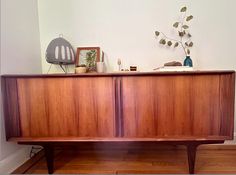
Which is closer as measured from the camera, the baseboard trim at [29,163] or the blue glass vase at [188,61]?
the baseboard trim at [29,163]

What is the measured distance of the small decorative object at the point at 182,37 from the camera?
188cm

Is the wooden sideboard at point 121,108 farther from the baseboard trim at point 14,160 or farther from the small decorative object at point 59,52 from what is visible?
the small decorative object at point 59,52

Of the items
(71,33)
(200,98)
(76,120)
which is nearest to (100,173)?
(76,120)

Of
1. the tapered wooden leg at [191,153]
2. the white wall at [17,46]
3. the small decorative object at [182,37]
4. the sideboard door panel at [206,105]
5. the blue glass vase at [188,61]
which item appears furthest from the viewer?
the small decorative object at [182,37]

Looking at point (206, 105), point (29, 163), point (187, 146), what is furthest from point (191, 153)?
point (29, 163)

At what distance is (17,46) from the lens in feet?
5.53

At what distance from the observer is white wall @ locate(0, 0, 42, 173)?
153 centimetres

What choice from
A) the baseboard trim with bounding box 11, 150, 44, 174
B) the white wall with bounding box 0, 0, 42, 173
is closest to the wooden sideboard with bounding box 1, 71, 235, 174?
the white wall with bounding box 0, 0, 42, 173

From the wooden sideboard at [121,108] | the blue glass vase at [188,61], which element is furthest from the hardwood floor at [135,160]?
the blue glass vase at [188,61]

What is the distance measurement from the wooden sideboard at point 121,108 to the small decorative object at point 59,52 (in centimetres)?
44

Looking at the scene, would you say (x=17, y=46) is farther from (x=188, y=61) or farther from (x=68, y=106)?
(x=188, y=61)

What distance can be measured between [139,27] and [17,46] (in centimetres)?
111

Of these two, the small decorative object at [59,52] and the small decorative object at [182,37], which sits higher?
the small decorative object at [182,37]

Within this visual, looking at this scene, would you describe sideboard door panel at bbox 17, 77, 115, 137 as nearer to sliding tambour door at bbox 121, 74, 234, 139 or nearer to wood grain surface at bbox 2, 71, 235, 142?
wood grain surface at bbox 2, 71, 235, 142
